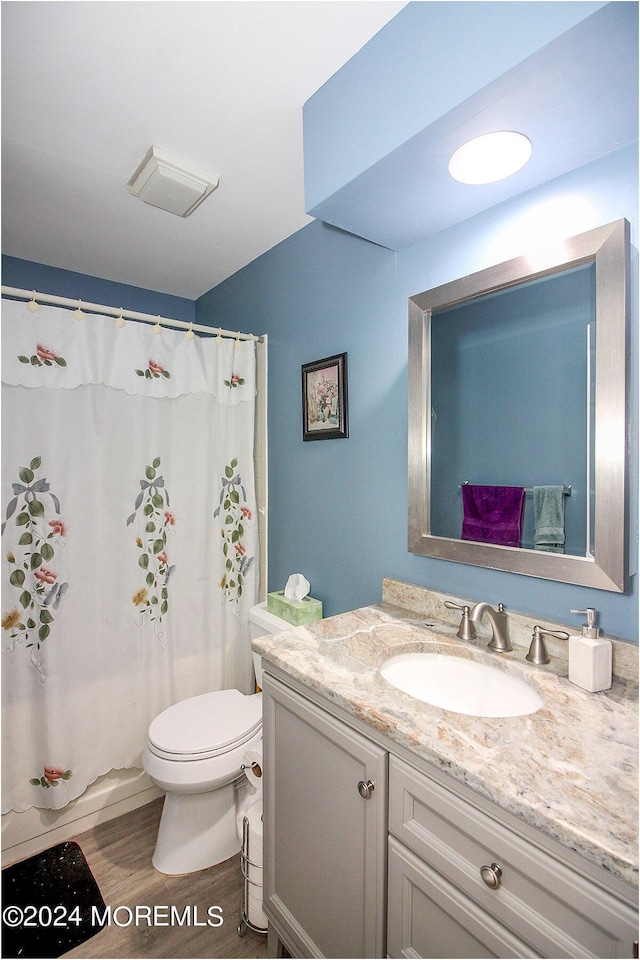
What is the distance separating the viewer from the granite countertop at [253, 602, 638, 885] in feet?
A: 2.16

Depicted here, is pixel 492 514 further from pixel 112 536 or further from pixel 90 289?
pixel 90 289

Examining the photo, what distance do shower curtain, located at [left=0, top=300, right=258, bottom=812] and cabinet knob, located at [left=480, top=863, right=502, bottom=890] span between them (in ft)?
5.43

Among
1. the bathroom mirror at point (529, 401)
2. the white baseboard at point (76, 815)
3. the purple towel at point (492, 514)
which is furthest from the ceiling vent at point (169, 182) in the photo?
the white baseboard at point (76, 815)

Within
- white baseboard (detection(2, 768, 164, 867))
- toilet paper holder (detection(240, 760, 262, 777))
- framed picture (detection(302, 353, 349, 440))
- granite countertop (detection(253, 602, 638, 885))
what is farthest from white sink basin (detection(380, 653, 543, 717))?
white baseboard (detection(2, 768, 164, 867))

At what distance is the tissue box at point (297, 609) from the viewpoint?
1954 mm

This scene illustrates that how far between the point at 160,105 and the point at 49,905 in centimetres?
253

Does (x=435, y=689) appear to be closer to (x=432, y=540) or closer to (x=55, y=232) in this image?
(x=432, y=540)

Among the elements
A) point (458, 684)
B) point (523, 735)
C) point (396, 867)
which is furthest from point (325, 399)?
point (396, 867)

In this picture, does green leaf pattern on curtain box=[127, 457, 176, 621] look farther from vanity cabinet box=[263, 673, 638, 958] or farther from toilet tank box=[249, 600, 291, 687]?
vanity cabinet box=[263, 673, 638, 958]

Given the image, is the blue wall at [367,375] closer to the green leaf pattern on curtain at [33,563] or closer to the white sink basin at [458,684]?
the white sink basin at [458,684]

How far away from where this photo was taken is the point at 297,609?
6.43 ft

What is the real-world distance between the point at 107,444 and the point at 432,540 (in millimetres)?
1378

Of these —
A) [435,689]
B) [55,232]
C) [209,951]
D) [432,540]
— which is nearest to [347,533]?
[432,540]

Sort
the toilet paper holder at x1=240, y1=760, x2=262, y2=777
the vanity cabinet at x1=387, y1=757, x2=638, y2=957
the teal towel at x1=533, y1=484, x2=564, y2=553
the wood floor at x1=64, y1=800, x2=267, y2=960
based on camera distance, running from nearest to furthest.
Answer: the vanity cabinet at x1=387, y1=757, x2=638, y2=957
the teal towel at x1=533, y1=484, x2=564, y2=553
the wood floor at x1=64, y1=800, x2=267, y2=960
the toilet paper holder at x1=240, y1=760, x2=262, y2=777
